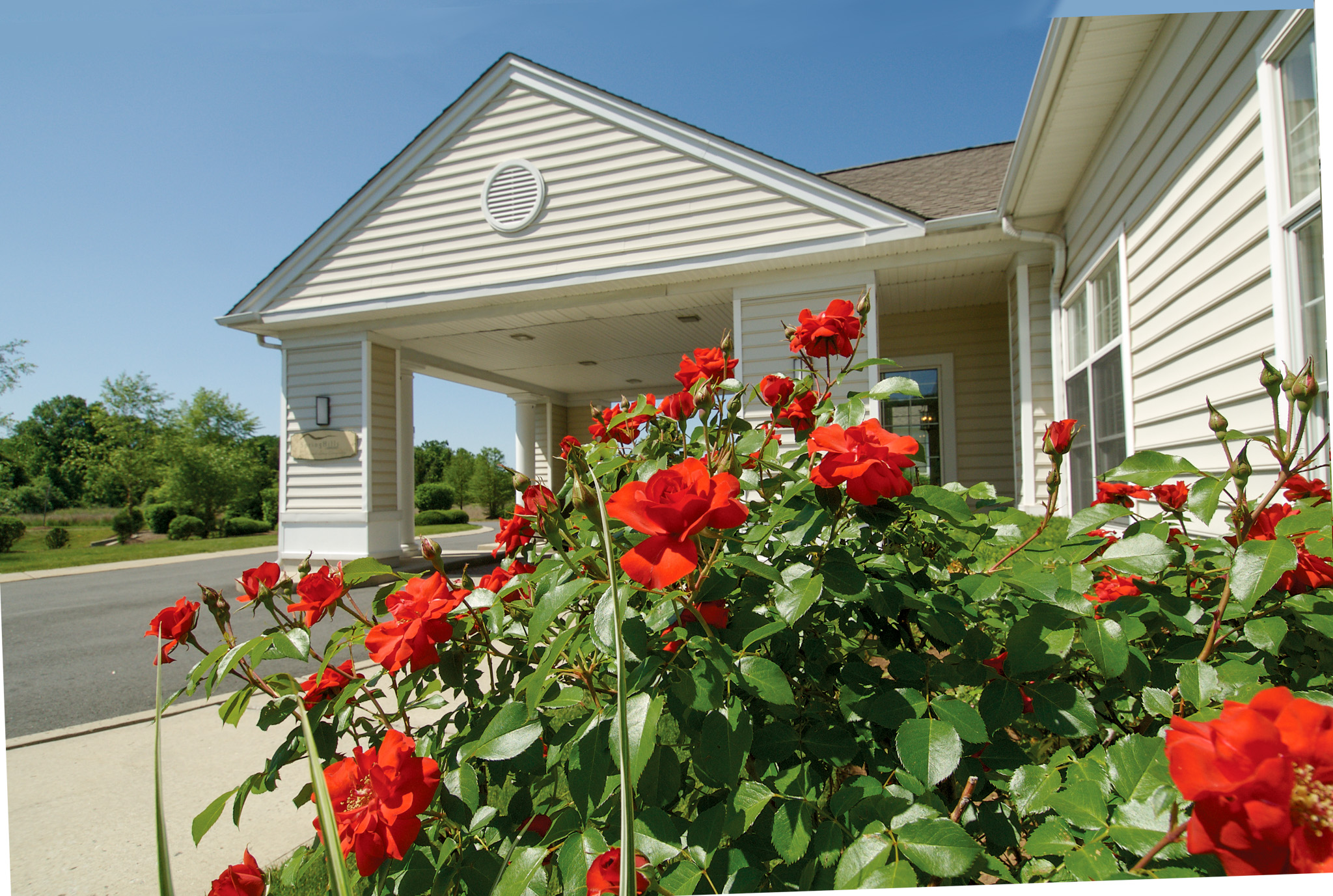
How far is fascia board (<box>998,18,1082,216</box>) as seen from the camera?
95.6 inches

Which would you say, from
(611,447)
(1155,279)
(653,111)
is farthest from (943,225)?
(611,447)

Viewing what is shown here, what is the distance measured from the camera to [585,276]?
207 inches

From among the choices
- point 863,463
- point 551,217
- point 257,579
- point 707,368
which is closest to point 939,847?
point 863,463

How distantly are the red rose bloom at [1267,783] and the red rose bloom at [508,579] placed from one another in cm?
70

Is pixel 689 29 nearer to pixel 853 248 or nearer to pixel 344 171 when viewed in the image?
pixel 344 171

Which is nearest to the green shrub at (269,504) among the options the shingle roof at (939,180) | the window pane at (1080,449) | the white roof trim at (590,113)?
the white roof trim at (590,113)

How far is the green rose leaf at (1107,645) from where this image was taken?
609mm

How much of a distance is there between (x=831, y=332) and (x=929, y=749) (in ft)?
2.34

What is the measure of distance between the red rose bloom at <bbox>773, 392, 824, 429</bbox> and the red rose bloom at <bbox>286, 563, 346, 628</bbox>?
0.71 m

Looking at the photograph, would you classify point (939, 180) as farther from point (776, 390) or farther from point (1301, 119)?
point (776, 390)

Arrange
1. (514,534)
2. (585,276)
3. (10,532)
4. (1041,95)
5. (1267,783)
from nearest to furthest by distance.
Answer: (1267,783) < (514,534) < (10,532) < (1041,95) < (585,276)

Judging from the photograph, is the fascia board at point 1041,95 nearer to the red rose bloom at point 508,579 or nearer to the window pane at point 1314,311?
the window pane at point 1314,311

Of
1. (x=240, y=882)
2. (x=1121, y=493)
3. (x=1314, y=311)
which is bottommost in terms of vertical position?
(x=240, y=882)

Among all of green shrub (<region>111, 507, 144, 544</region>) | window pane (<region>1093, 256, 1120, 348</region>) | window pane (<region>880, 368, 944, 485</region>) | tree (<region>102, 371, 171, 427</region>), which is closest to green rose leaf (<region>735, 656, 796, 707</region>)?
tree (<region>102, 371, 171, 427</region>)
